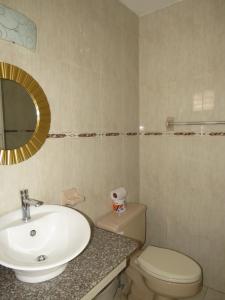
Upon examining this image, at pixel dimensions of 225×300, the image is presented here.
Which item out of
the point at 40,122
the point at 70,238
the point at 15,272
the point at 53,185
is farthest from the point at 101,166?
the point at 15,272

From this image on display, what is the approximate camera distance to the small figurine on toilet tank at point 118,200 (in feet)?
5.99

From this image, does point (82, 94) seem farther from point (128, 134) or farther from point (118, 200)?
point (118, 200)

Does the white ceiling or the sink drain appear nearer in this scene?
the sink drain

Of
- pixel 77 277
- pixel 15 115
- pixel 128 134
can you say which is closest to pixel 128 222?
pixel 128 134

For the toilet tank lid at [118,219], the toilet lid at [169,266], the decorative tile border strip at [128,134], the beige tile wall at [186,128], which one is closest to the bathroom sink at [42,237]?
the decorative tile border strip at [128,134]

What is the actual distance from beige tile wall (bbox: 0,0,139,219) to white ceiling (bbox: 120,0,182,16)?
61mm

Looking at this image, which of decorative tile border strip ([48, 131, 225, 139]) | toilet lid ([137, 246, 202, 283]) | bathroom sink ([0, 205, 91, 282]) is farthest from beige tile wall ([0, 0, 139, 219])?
toilet lid ([137, 246, 202, 283])

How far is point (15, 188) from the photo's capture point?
119 centimetres

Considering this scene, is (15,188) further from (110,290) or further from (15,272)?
(110,290)

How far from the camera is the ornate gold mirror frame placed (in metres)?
1.13

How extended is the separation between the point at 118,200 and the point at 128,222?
0.19 metres

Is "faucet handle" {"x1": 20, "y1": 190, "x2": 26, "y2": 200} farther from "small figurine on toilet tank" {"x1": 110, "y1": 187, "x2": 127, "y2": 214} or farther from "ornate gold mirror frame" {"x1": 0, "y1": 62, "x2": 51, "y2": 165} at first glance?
"small figurine on toilet tank" {"x1": 110, "y1": 187, "x2": 127, "y2": 214}

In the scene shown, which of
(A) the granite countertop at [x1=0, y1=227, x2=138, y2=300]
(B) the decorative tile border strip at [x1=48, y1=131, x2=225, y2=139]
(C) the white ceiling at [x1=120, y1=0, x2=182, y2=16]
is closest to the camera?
(A) the granite countertop at [x1=0, y1=227, x2=138, y2=300]

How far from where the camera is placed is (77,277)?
92 centimetres
